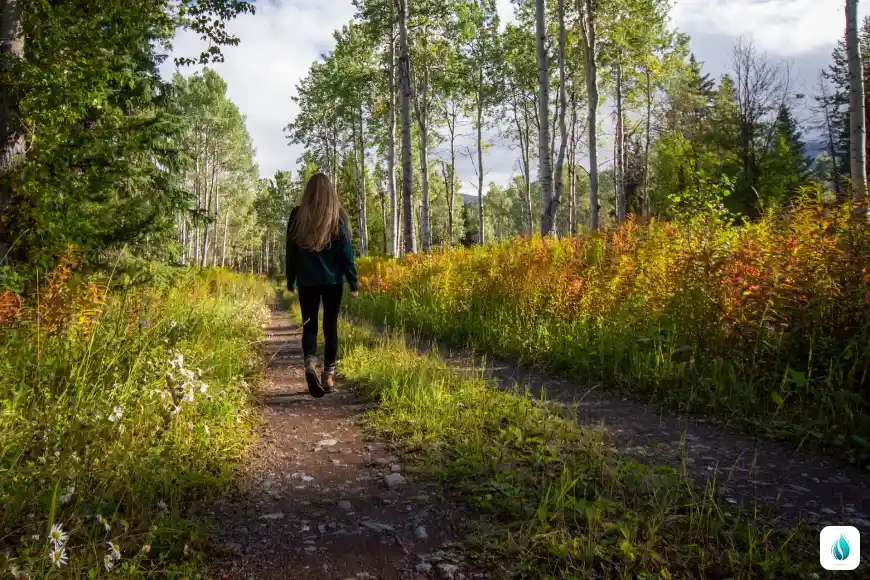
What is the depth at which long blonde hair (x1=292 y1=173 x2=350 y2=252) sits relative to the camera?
5.05 metres

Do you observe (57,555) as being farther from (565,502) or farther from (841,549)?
(841,549)

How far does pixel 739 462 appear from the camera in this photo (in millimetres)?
3246

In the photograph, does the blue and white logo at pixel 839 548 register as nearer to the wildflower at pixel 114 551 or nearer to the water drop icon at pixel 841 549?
the water drop icon at pixel 841 549

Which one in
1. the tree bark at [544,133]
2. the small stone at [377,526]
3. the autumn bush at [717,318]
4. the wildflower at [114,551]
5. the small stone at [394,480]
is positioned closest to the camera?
the wildflower at [114,551]

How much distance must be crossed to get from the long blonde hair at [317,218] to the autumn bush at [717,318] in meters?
3.08

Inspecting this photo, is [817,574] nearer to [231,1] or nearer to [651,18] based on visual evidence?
[231,1]

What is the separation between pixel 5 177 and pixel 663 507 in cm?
835

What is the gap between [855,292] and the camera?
3834 mm

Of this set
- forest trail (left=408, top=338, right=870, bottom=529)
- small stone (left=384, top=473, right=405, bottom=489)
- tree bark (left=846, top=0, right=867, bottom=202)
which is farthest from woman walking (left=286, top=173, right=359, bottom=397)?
tree bark (left=846, top=0, right=867, bottom=202)

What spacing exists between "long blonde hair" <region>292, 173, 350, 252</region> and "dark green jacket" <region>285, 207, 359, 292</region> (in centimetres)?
7

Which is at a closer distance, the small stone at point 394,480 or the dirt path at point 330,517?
the dirt path at point 330,517

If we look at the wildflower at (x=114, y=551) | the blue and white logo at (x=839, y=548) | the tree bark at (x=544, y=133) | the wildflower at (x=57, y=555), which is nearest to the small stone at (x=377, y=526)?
the wildflower at (x=114, y=551)

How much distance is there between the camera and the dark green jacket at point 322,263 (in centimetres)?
507

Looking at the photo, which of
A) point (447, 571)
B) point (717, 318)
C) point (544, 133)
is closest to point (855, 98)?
point (544, 133)
